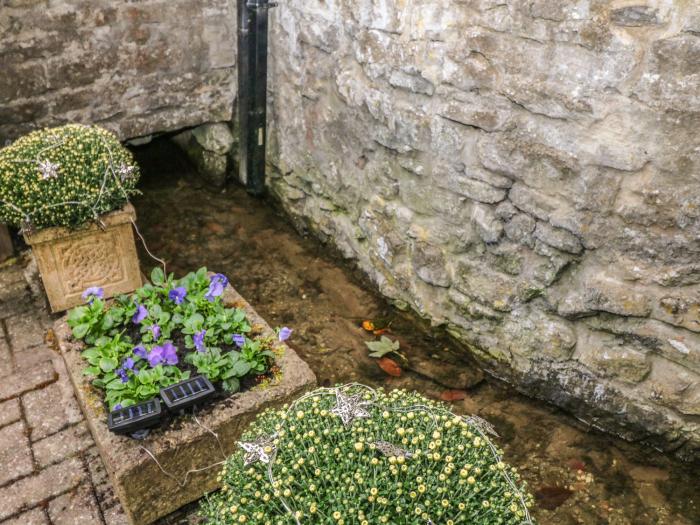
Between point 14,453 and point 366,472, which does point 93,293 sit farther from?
point 366,472

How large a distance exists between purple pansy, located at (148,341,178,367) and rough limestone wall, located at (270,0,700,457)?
1.38 meters

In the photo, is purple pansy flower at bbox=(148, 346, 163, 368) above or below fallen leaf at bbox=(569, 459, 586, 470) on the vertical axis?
above

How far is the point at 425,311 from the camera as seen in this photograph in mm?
3338

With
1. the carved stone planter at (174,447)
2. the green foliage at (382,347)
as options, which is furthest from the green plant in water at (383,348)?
the carved stone planter at (174,447)

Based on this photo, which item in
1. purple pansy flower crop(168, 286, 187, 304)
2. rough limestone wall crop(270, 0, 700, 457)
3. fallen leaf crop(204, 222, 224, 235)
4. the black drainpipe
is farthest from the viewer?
fallen leaf crop(204, 222, 224, 235)

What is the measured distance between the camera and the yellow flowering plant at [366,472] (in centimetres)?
161

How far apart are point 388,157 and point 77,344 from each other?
1.77 m

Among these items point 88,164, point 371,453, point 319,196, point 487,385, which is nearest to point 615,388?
point 487,385

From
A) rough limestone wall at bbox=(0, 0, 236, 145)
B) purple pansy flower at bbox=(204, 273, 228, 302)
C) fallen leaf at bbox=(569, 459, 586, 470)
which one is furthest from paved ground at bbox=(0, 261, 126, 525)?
fallen leaf at bbox=(569, 459, 586, 470)

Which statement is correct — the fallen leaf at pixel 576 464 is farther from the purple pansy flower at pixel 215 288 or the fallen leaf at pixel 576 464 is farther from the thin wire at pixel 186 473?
the purple pansy flower at pixel 215 288

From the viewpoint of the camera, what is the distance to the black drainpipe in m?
3.86

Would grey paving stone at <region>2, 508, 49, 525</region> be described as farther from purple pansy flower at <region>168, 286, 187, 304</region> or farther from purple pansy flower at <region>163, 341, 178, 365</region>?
purple pansy flower at <region>168, 286, 187, 304</region>

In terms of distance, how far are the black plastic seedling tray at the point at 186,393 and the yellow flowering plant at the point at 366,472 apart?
1.69ft

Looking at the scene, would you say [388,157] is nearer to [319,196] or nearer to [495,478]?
[319,196]
